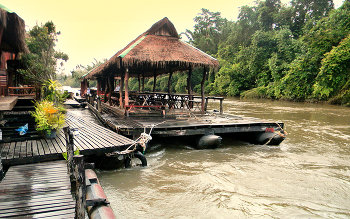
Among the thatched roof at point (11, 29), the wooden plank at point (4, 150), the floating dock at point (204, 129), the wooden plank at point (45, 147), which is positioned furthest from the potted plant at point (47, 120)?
the thatched roof at point (11, 29)

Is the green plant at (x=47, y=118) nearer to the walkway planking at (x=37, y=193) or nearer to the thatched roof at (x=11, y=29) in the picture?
the walkway planking at (x=37, y=193)

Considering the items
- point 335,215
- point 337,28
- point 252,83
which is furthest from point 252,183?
point 252,83

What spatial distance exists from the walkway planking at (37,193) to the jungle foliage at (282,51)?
74.4ft

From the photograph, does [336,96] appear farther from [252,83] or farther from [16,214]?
[16,214]

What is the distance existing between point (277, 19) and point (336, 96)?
18545 millimetres

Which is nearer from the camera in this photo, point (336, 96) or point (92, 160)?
point (92, 160)

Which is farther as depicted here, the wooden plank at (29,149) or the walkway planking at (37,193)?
the wooden plank at (29,149)

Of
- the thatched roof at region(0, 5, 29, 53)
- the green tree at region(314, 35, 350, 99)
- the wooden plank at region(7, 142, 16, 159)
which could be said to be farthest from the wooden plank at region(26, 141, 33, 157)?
the green tree at region(314, 35, 350, 99)

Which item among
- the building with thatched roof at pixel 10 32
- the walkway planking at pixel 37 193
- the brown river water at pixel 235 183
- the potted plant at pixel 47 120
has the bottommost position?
the brown river water at pixel 235 183

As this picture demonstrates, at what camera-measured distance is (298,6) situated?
115ft

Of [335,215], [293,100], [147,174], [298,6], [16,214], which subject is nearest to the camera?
[16,214]

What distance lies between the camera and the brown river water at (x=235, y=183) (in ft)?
13.9

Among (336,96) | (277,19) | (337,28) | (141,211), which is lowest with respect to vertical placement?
(141,211)

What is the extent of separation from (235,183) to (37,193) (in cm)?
384
